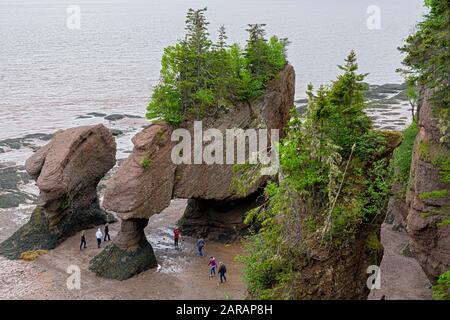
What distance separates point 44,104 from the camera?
242 feet

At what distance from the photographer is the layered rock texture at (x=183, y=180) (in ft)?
87.6

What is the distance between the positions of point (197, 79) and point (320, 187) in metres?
13.5

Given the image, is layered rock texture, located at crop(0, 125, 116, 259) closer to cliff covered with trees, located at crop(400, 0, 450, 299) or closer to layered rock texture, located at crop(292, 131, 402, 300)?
layered rock texture, located at crop(292, 131, 402, 300)

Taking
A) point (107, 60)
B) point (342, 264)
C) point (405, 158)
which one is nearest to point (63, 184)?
point (342, 264)

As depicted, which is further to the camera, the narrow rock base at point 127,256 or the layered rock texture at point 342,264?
the narrow rock base at point 127,256

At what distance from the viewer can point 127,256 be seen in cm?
2747

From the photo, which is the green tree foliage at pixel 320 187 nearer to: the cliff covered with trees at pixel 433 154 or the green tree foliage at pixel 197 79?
the cliff covered with trees at pixel 433 154

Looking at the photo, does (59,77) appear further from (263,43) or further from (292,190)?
(292,190)

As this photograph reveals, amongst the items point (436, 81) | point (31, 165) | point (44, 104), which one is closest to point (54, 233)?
point (31, 165)

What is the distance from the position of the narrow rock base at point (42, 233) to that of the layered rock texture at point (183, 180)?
408 cm

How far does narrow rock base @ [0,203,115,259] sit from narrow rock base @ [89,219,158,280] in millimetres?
3924

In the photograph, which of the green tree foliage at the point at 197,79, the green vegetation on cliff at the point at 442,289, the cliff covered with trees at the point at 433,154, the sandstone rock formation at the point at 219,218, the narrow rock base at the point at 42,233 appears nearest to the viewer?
the green vegetation on cliff at the point at 442,289

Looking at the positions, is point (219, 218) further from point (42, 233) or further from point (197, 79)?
point (42, 233)

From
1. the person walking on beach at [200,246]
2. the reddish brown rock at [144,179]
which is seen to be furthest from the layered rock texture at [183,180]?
the person walking on beach at [200,246]
